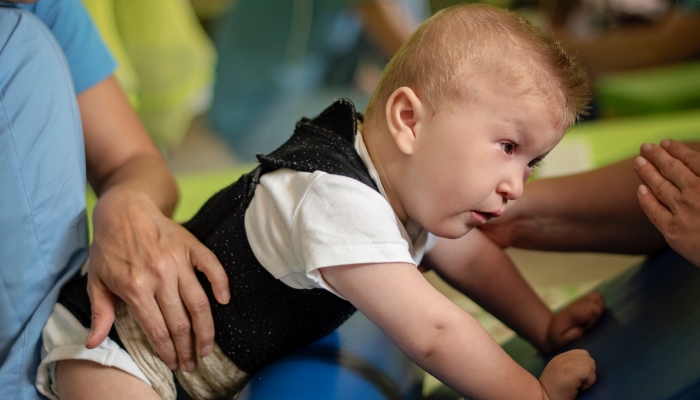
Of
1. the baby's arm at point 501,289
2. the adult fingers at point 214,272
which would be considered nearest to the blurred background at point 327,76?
the baby's arm at point 501,289

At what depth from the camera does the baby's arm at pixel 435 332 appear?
60cm

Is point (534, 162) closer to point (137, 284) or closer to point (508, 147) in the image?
point (508, 147)

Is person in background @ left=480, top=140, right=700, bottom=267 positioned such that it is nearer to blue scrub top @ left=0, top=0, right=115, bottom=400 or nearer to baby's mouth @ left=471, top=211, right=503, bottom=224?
baby's mouth @ left=471, top=211, right=503, bottom=224

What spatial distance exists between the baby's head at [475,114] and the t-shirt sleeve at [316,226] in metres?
0.06

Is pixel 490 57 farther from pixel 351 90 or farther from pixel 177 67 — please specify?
pixel 177 67

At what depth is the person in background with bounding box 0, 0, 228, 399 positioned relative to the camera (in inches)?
27.4

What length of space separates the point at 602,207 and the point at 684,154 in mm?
144

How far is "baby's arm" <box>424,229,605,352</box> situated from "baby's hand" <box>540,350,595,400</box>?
18 cm

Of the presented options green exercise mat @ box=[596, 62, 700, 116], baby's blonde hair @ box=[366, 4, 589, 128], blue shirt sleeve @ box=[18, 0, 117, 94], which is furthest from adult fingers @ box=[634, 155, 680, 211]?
green exercise mat @ box=[596, 62, 700, 116]

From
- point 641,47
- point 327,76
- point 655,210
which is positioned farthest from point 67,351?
point 641,47

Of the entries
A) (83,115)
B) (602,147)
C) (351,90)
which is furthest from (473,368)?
(351,90)

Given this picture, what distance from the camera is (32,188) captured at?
729mm

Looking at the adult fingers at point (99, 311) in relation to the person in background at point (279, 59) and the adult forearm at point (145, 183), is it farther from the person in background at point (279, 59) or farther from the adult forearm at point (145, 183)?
the person in background at point (279, 59)

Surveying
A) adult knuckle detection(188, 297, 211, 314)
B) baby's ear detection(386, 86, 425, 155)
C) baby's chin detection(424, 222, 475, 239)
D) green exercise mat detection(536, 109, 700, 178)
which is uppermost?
baby's ear detection(386, 86, 425, 155)
